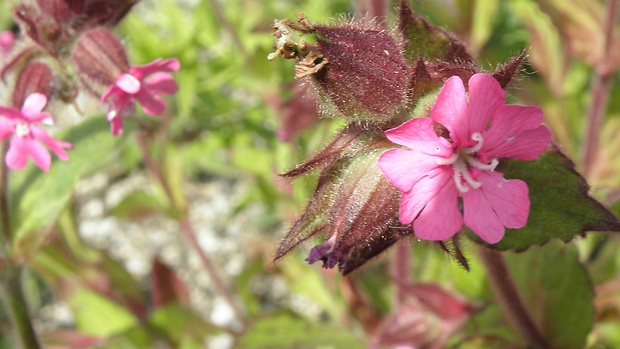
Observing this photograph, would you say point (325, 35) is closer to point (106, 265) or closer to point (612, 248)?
point (612, 248)

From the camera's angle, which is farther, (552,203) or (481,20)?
(481,20)

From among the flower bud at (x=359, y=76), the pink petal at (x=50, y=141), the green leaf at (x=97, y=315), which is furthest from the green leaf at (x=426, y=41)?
the green leaf at (x=97, y=315)

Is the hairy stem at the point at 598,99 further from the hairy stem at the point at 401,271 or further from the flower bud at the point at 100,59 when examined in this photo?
the flower bud at the point at 100,59

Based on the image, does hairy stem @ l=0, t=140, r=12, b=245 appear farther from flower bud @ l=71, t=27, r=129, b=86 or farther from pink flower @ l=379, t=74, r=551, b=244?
pink flower @ l=379, t=74, r=551, b=244

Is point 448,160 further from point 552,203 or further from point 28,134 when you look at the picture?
point 28,134

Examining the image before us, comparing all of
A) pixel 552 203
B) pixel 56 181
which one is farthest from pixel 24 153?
pixel 552 203

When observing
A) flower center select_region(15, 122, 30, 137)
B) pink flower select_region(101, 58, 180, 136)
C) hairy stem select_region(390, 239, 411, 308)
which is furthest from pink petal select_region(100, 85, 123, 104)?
hairy stem select_region(390, 239, 411, 308)

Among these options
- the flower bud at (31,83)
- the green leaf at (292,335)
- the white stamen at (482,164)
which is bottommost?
the green leaf at (292,335)

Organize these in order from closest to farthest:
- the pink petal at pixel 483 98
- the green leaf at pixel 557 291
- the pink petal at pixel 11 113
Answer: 1. the pink petal at pixel 483 98
2. the pink petal at pixel 11 113
3. the green leaf at pixel 557 291
